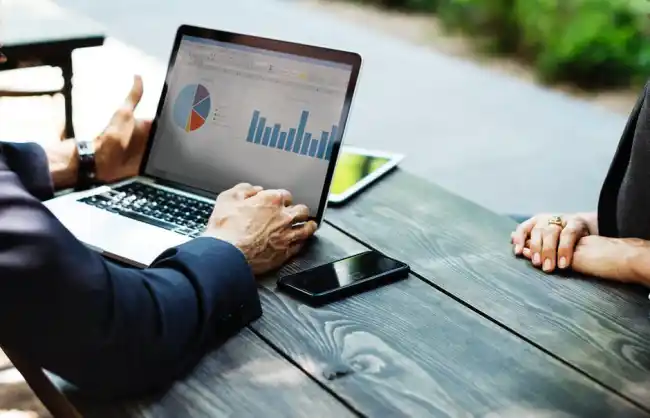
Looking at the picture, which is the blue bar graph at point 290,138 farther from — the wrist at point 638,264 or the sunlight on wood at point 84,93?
the sunlight on wood at point 84,93

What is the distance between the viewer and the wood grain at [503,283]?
3.27 ft

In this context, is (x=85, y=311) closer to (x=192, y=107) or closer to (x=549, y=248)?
(x=192, y=107)

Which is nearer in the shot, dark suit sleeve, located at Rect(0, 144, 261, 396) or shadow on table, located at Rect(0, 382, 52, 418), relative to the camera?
dark suit sleeve, located at Rect(0, 144, 261, 396)

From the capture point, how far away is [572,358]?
3.22 ft

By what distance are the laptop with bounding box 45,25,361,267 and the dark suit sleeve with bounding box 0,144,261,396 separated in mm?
273

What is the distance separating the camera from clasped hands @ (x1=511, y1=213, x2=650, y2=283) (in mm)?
1168

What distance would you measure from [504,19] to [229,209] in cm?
430

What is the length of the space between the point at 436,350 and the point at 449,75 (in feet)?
12.3

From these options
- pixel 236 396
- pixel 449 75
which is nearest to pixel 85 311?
pixel 236 396

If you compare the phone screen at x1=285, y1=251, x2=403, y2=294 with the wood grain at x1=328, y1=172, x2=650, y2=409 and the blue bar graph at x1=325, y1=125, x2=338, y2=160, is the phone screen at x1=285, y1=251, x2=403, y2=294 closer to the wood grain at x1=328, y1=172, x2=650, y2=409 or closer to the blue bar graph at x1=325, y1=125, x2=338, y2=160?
the wood grain at x1=328, y1=172, x2=650, y2=409

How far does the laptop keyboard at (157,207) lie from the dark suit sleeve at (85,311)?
0.96ft

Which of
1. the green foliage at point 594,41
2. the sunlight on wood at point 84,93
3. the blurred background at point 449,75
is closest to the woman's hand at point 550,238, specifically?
the blurred background at point 449,75

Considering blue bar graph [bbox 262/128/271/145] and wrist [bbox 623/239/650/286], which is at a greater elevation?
blue bar graph [bbox 262/128/271/145]

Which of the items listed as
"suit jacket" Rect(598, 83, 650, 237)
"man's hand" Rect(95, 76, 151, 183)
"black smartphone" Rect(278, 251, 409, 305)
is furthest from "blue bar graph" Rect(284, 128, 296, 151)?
"suit jacket" Rect(598, 83, 650, 237)
